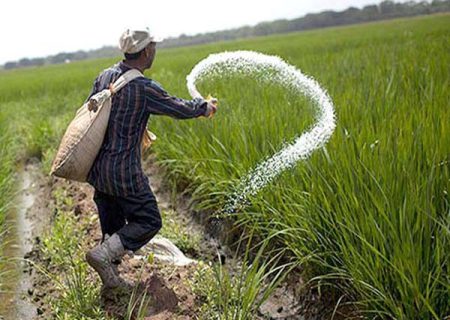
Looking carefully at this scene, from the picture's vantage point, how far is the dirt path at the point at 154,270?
7.63 feet

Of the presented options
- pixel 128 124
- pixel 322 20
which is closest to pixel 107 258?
pixel 128 124

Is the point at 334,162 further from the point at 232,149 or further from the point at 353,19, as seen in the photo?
the point at 353,19

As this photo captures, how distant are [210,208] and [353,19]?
1972 inches

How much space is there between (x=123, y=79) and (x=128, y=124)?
198 millimetres

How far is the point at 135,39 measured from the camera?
225 cm

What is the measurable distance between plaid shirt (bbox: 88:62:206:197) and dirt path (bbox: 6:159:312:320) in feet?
1.33

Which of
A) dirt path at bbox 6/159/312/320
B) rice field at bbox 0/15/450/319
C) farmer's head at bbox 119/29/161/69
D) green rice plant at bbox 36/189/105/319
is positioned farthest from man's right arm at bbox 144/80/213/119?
green rice plant at bbox 36/189/105/319

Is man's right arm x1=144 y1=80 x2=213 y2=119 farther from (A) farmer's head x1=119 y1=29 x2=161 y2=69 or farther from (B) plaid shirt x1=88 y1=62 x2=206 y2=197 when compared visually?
(A) farmer's head x1=119 y1=29 x2=161 y2=69

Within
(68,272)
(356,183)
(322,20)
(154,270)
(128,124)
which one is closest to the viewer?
(356,183)

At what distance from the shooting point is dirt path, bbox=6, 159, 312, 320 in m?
2.33

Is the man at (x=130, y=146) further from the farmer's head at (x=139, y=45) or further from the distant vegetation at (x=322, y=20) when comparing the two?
the distant vegetation at (x=322, y=20)

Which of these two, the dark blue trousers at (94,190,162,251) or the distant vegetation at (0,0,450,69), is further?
the distant vegetation at (0,0,450,69)

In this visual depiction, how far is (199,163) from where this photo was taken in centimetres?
357

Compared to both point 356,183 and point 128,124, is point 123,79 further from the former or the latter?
point 356,183
